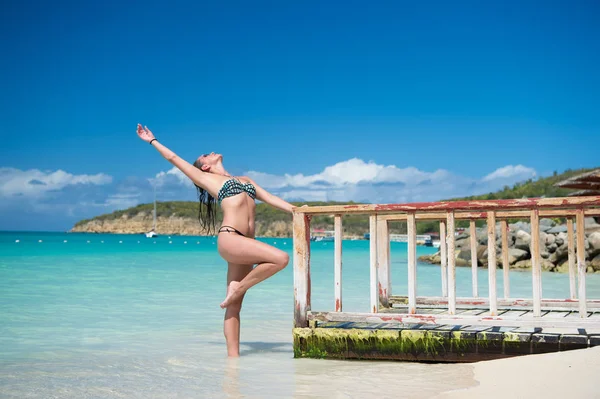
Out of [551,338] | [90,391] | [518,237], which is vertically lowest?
[90,391]

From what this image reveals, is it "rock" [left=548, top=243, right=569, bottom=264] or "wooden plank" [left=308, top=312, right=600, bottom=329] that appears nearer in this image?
"wooden plank" [left=308, top=312, right=600, bottom=329]

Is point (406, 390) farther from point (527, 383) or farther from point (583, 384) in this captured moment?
point (583, 384)

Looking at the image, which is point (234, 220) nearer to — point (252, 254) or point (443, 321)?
point (252, 254)

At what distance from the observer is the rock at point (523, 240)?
2500cm

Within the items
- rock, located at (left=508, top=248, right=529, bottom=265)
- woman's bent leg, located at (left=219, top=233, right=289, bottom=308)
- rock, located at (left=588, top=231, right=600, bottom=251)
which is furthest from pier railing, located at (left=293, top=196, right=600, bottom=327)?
rock, located at (left=508, top=248, right=529, bottom=265)

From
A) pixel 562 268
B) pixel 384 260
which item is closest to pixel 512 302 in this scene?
pixel 384 260

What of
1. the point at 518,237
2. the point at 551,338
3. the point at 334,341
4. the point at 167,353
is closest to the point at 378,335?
the point at 334,341

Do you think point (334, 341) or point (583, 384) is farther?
point (334, 341)

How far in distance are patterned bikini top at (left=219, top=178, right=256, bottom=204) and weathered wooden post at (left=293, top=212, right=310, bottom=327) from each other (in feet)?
1.69

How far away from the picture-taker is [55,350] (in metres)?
7.33

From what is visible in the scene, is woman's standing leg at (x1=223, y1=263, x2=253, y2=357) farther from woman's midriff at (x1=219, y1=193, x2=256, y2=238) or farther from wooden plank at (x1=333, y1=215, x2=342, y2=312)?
wooden plank at (x1=333, y1=215, x2=342, y2=312)

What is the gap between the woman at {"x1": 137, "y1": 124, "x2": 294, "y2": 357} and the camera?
553 cm

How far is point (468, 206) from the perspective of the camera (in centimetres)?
564

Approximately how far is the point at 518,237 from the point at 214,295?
1512 cm
